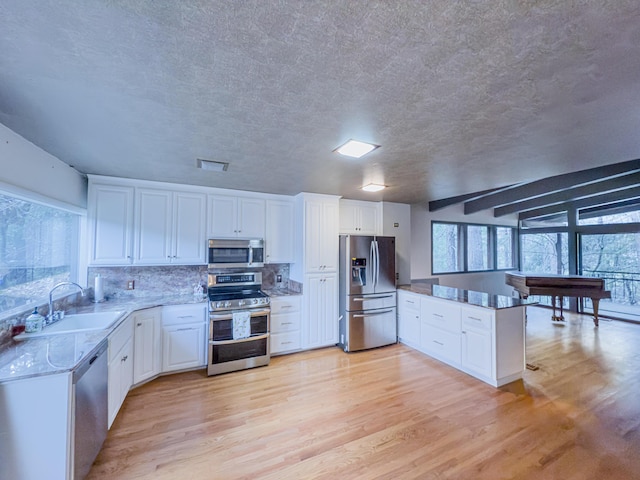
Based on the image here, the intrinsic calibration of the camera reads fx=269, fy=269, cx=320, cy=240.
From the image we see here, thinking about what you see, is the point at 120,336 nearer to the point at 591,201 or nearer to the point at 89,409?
the point at 89,409

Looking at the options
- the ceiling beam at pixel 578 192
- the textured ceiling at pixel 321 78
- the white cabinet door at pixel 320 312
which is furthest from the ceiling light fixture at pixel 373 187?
the ceiling beam at pixel 578 192

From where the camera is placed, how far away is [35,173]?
2.32 m

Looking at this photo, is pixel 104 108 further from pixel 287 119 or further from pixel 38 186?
pixel 38 186

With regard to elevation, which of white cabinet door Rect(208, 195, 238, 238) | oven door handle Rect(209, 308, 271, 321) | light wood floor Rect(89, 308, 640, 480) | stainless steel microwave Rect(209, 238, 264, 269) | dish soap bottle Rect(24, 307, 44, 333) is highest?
white cabinet door Rect(208, 195, 238, 238)

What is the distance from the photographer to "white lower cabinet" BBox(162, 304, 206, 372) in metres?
3.21

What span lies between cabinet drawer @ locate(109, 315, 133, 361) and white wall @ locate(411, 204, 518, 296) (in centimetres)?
468

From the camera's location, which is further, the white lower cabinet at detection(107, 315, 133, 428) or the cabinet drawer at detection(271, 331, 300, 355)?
the cabinet drawer at detection(271, 331, 300, 355)

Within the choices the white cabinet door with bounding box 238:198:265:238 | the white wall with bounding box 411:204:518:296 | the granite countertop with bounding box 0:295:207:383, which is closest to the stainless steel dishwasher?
the granite countertop with bounding box 0:295:207:383

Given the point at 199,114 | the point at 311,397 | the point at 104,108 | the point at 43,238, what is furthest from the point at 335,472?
the point at 43,238

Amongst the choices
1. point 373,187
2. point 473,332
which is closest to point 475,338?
point 473,332

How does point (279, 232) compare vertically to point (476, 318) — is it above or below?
above

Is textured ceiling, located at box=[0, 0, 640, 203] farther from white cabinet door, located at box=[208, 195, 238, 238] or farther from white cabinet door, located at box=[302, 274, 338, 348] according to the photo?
white cabinet door, located at box=[302, 274, 338, 348]

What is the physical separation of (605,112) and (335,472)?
2.99 metres

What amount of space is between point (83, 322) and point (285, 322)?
7.32 ft
